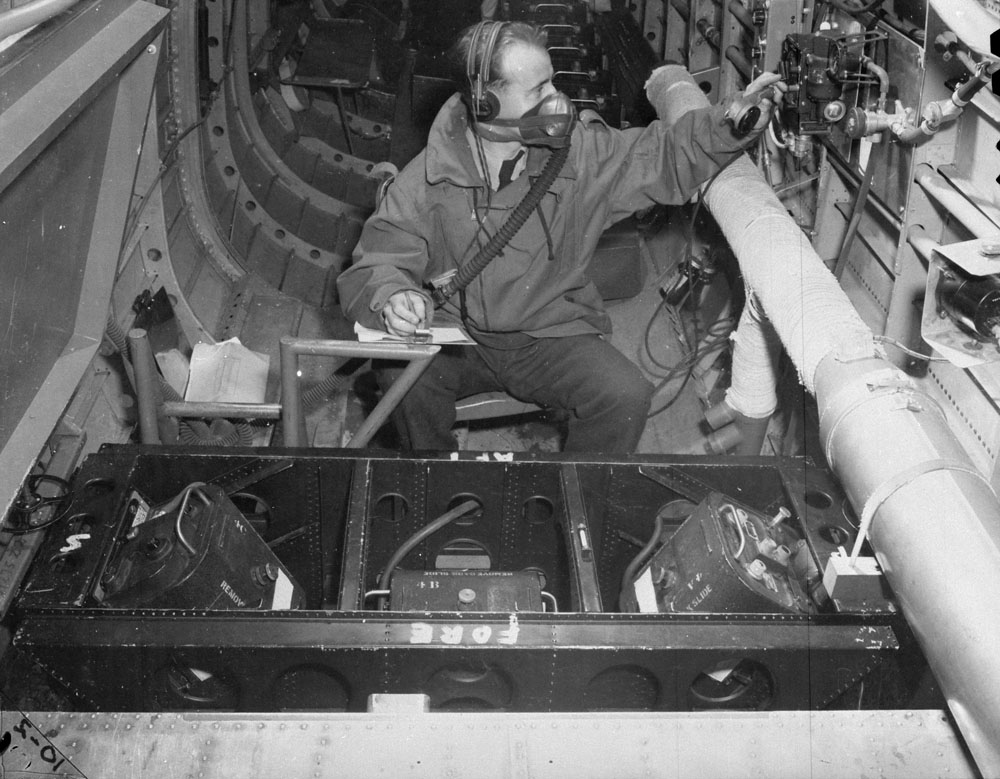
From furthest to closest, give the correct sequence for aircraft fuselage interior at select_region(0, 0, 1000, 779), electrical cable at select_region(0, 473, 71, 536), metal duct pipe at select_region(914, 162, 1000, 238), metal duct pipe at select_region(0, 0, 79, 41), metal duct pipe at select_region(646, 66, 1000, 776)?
electrical cable at select_region(0, 473, 71, 536), metal duct pipe at select_region(914, 162, 1000, 238), metal duct pipe at select_region(0, 0, 79, 41), aircraft fuselage interior at select_region(0, 0, 1000, 779), metal duct pipe at select_region(646, 66, 1000, 776)

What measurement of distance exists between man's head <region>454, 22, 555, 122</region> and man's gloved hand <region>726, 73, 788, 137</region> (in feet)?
1.66

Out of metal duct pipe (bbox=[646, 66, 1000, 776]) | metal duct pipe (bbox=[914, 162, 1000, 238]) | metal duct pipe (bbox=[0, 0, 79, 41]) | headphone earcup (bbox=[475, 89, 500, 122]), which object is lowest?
metal duct pipe (bbox=[646, 66, 1000, 776])

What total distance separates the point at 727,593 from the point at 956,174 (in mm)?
1080

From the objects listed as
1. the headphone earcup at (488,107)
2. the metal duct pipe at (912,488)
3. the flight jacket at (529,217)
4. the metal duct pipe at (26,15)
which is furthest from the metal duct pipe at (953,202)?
the metal duct pipe at (26,15)

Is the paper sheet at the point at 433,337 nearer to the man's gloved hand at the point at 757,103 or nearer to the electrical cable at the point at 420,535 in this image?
the electrical cable at the point at 420,535

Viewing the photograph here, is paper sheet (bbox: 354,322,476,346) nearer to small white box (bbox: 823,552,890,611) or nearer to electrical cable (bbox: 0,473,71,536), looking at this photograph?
electrical cable (bbox: 0,473,71,536)

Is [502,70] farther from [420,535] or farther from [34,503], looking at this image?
[34,503]

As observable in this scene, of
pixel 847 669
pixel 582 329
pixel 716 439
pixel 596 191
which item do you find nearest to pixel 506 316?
pixel 582 329

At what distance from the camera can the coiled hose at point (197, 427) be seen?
9.62 ft

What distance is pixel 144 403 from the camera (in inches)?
101

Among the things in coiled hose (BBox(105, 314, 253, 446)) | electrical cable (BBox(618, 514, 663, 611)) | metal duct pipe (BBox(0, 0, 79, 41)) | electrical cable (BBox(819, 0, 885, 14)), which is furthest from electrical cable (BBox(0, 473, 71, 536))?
electrical cable (BBox(819, 0, 885, 14))

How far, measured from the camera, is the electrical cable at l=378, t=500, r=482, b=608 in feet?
7.50

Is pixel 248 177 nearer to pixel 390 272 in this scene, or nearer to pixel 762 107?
pixel 390 272

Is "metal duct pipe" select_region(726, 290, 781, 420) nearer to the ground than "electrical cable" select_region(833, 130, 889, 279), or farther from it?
nearer to the ground
